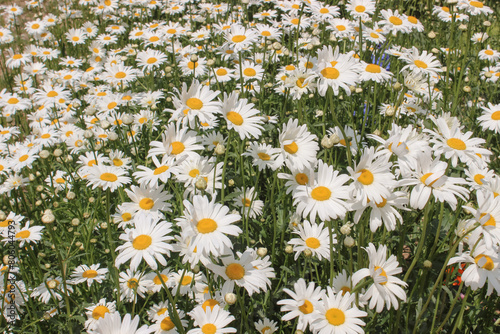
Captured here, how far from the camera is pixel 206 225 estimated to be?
74.8 inches

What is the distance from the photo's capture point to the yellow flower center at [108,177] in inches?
114

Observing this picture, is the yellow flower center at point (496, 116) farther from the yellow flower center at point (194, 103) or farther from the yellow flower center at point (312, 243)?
the yellow flower center at point (194, 103)

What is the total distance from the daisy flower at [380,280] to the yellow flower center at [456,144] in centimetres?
82

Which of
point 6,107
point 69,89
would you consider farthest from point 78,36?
point 6,107

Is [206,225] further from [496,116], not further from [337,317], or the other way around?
[496,116]

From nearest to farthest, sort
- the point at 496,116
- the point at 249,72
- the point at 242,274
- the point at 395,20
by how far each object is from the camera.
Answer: the point at 242,274, the point at 496,116, the point at 395,20, the point at 249,72

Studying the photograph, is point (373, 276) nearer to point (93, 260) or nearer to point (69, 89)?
point (93, 260)

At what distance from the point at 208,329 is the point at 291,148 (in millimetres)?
1159

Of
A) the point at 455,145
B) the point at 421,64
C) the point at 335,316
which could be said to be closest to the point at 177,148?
the point at 335,316

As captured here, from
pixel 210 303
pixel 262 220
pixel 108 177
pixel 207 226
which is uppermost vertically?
pixel 207 226

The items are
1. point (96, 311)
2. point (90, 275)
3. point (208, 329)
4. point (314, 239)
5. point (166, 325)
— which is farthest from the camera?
point (90, 275)

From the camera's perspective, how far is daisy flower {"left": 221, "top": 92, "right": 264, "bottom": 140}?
2.42 meters

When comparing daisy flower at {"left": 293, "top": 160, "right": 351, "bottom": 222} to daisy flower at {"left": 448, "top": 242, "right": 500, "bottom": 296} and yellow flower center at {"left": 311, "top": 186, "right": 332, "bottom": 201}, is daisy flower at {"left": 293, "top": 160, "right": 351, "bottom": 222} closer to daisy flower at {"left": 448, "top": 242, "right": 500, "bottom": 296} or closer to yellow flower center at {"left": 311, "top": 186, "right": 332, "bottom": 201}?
yellow flower center at {"left": 311, "top": 186, "right": 332, "bottom": 201}

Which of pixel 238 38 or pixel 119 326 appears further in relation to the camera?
pixel 238 38
